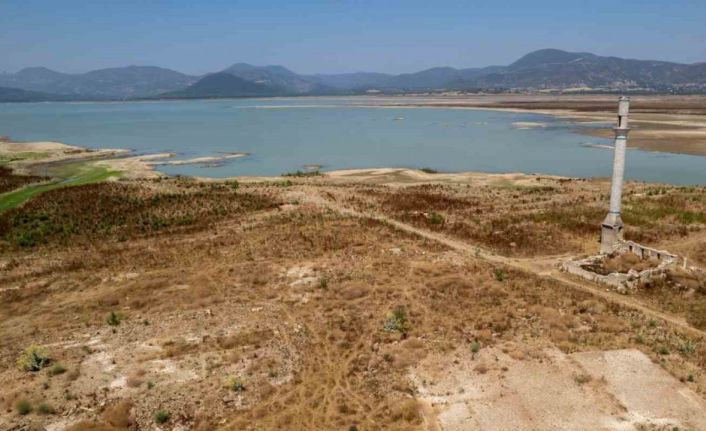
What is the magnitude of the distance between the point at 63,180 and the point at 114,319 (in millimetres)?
45061

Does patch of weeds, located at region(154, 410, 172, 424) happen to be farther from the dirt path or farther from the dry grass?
the dry grass

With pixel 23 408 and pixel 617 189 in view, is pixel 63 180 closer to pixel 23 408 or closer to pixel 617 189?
pixel 23 408

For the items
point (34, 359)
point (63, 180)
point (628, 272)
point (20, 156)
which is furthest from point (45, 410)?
point (20, 156)

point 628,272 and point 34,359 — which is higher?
point 34,359

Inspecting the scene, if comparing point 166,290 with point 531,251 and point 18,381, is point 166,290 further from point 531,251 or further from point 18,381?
point 531,251

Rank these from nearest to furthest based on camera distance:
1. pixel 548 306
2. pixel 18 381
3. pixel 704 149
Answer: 1. pixel 18 381
2. pixel 548 306
3. pixel 704 149

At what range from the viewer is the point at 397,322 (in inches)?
703

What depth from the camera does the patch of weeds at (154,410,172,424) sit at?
13180 millimetres

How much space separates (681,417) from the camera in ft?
41.7

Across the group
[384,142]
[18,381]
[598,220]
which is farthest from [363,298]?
[384,142]

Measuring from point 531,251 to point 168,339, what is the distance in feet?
58.2

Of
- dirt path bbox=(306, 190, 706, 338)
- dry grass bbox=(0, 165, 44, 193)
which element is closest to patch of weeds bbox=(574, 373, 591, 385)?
dirt path bbox=(306, 190, 706, 338)

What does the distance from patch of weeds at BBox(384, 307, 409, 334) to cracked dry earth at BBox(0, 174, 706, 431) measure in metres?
0.16

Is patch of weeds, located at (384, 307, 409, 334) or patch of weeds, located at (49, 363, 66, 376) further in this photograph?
patch of weeds, located at (384, 307, 409, 334)
